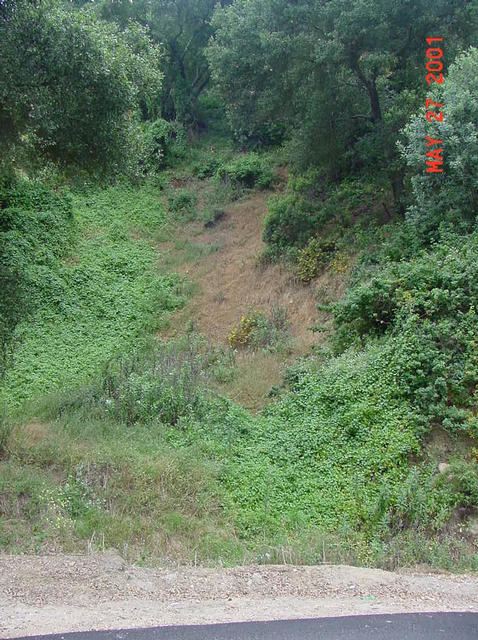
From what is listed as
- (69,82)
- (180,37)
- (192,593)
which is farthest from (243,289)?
(180,37)

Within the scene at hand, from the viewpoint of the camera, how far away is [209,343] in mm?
16719

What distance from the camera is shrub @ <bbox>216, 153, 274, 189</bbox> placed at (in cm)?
2548

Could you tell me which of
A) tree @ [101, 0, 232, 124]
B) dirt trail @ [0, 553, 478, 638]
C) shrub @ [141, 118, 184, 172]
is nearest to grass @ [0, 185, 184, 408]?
shrub @ [141, 118, 184, 172]

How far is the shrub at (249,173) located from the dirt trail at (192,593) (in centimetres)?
2075

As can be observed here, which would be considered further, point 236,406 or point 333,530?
point 236,406

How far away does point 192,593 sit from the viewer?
216 inches

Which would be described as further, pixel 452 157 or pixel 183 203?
pixel 183 203

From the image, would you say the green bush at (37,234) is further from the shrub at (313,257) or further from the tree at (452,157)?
the tree at (452,157)

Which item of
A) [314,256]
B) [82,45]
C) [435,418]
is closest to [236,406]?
[435,418]

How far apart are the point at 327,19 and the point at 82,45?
33.6 ft

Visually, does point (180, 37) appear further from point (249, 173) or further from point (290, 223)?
point (290, 223)

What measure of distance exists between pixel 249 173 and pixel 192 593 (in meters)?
22.2

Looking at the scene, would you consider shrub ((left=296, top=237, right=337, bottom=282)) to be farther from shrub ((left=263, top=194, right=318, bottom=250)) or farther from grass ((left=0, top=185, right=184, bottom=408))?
grass ((left=0, top=185, right=184, bottom=408))

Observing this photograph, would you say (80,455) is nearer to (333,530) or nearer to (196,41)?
(333,530)
